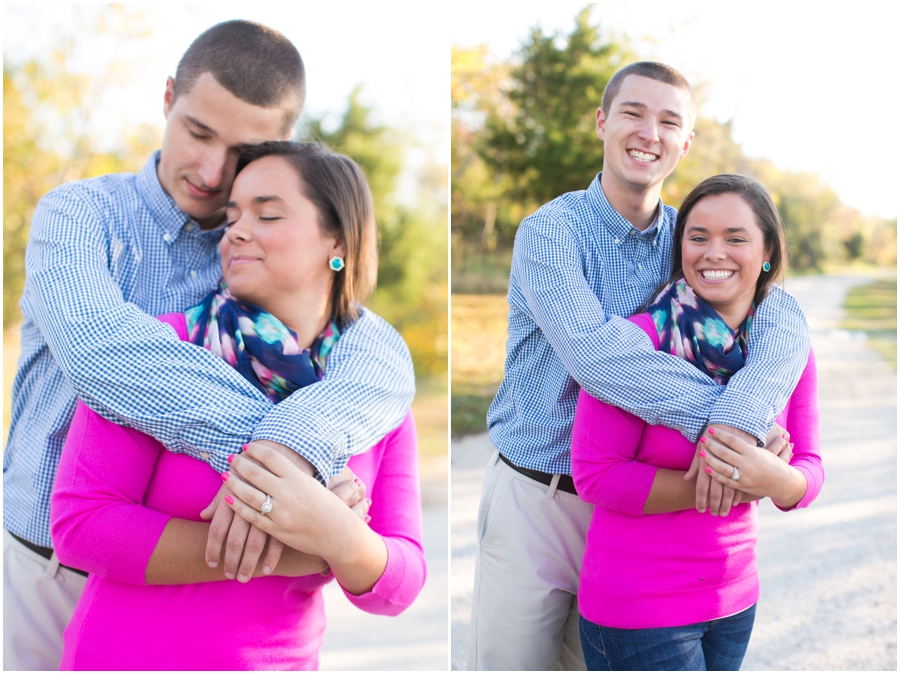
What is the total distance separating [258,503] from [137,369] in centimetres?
41

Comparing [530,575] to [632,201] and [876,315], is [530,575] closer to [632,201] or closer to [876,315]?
[632,201]

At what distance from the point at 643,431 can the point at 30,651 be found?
1.96 m

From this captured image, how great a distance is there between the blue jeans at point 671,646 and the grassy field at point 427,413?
5.85 m

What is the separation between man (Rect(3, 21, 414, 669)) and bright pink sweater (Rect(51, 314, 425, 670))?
0.07m

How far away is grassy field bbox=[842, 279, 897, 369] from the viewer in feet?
44.9

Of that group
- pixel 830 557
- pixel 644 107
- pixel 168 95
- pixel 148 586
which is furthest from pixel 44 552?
pixel 830 557

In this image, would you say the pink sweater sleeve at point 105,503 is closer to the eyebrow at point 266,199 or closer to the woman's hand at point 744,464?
the eyebrow at point 266,199

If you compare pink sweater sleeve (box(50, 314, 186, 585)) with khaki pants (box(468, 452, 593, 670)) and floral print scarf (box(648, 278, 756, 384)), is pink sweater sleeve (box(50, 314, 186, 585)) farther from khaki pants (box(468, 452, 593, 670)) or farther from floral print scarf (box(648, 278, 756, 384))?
floral print scarf (box(648, 278, 756, 384))

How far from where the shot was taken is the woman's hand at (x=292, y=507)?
1.50 m

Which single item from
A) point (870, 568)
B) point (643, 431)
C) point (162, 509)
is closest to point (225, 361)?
point (162, 509)

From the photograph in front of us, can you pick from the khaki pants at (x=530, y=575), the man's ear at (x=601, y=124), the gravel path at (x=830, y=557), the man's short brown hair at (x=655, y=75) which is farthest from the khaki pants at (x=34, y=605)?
the gravel path at (x=830, y=557)

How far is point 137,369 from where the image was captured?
5.13 ft

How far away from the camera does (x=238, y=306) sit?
1.82 meters

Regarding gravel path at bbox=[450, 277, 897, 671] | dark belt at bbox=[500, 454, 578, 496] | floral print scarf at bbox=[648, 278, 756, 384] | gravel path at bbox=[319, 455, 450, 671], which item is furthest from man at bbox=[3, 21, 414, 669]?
gravel path at bbox=[450, 277, 897, 671]
